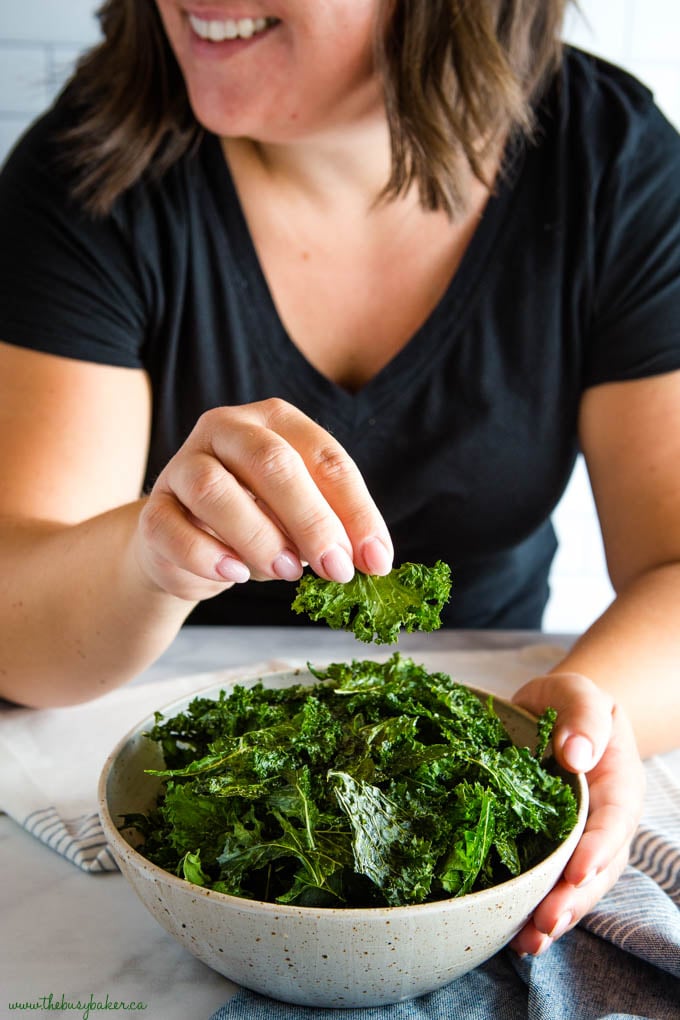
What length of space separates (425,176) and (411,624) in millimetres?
876

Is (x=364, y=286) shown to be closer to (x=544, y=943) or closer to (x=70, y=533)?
(x=70, y=533)

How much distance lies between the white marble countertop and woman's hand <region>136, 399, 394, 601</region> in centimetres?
36

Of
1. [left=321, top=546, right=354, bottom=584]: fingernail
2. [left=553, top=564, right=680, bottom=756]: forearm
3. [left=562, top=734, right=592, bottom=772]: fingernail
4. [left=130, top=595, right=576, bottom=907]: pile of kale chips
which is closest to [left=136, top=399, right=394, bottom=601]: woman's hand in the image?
[left=321, top=546, right=354, bottom=584]: fingernail

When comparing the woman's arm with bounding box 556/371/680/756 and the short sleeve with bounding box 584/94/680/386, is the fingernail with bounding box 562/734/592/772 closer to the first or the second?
the woman's arm with bounding box 556/371/680/756

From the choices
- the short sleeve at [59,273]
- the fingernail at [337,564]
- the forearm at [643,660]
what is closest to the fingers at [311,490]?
the fingernail at [337,564]

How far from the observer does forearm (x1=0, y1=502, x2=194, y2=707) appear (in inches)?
46.0

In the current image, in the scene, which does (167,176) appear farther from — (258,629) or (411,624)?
(411,624)

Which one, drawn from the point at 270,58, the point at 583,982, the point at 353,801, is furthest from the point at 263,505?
the point at 270,58

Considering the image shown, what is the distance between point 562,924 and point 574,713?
0.69ft

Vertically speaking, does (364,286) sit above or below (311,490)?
below

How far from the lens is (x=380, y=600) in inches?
37.1

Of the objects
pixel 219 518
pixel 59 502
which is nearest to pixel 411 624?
pixel 219 518

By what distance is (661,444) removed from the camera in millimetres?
1523

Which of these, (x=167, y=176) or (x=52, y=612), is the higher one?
(x=167, y=176)
